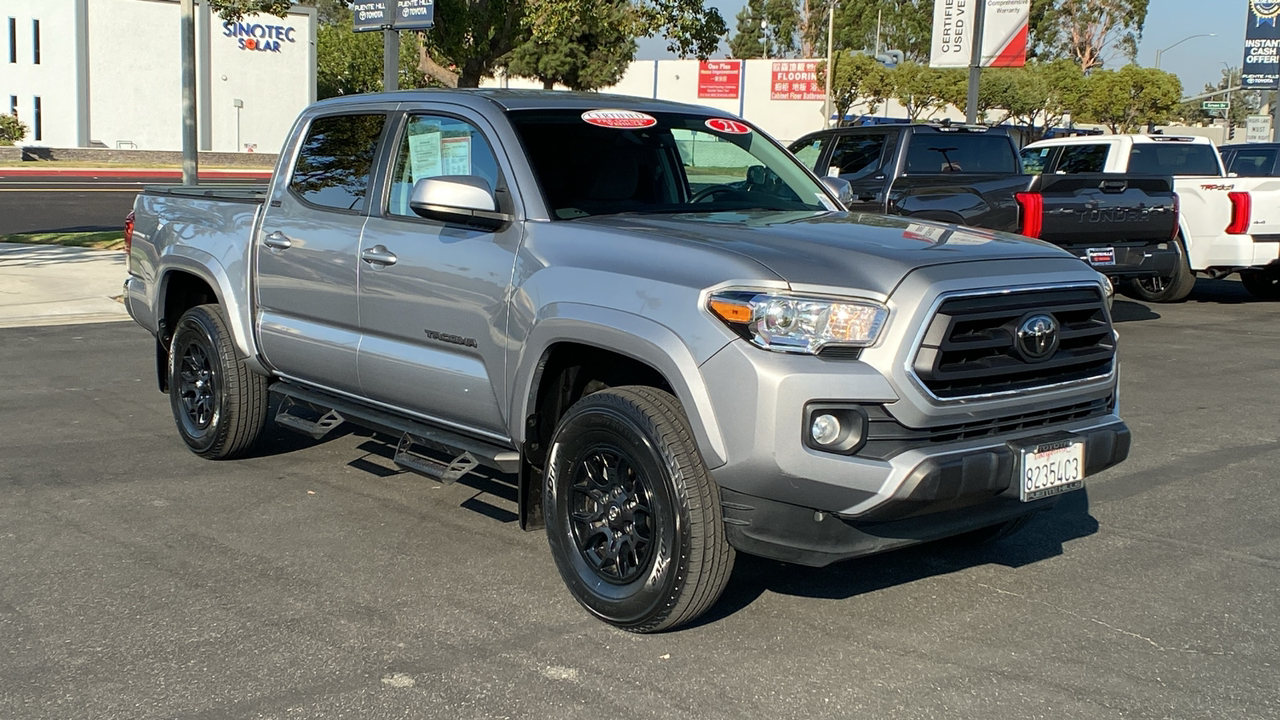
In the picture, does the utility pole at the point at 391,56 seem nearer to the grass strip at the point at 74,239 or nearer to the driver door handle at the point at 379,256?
the grass strip at the point at 74,239

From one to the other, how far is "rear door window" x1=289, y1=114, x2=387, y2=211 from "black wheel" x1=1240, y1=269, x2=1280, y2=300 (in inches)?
469

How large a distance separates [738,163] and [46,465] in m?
3.81

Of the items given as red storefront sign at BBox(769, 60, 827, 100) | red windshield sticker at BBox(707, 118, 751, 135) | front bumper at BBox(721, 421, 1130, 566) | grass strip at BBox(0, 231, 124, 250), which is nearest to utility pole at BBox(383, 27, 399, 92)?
grass strip at BBox(0, 231, 124, 250)

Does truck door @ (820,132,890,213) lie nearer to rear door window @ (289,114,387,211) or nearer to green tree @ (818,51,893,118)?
rear door window @ (289,114,387,211)

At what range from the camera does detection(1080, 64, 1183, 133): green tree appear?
67250 millimetres

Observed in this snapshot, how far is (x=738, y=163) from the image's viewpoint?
226 inches

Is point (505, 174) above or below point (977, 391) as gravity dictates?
above

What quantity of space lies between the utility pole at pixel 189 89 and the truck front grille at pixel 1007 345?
12.8m

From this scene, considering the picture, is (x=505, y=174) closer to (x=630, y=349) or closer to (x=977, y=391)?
(x=630, y=349)

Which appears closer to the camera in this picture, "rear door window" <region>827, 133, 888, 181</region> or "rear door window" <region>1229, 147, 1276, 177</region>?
"rear door window" <region>827, 133, 888, 181</region>

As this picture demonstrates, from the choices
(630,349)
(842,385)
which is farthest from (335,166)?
(842,385)

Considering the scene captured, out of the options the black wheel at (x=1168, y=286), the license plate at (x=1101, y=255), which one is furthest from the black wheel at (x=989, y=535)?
the black wheel at (x=1168, y=286)

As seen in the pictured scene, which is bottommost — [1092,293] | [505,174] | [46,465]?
[46,465]

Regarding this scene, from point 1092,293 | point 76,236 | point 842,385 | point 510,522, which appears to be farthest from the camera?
point 76,236
